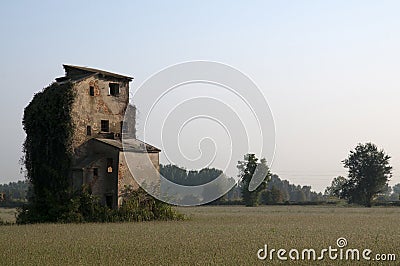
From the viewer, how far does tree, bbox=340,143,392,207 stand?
102312 millimetres

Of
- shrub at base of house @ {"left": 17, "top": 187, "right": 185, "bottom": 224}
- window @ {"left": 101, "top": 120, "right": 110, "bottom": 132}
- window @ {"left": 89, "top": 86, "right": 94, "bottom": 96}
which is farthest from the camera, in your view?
window @ {"left": 101, "top": 120, "right": 110, "bottom": 132}

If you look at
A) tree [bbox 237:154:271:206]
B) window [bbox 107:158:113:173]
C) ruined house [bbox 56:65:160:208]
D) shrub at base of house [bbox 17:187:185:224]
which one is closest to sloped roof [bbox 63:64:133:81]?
ruined house [bbox 56:65:160:208]

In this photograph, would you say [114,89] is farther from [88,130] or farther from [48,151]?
[48,151]

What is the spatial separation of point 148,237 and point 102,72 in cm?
2300

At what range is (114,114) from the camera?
166 ft

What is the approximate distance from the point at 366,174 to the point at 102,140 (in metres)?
66.3

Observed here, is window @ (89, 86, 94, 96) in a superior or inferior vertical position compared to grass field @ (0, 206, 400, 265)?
superior

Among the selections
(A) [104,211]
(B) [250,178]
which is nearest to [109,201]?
(A) [104,211]

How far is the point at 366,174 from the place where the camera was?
104 meters

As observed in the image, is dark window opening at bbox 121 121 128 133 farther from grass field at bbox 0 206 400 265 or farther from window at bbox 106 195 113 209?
grass field at bbox 0 206 400 265

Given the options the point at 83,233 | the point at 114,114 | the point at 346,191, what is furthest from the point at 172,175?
the point at 346,191

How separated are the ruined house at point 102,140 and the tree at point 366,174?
60.7 meters

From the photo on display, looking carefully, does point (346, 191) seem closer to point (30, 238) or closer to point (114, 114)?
point (114, 114)

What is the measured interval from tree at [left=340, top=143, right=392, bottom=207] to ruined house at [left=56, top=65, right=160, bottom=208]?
60744 millimetres
